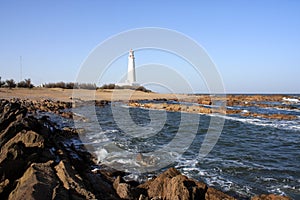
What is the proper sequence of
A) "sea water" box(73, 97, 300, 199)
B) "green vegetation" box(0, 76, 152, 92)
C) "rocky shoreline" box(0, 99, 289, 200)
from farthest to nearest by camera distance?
"green vegetation" box(0, 76, 152, 92) → "sea water" box(73, 97, 300, 199) → "rocky shoreline" box(0, 99, 289, 200)

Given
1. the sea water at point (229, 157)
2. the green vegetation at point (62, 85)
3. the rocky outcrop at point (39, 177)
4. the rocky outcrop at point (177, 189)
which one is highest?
the green vegetation at point (62, 85)

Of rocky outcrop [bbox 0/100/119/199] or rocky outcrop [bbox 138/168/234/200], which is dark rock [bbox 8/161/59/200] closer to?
rocky outcrop [bbox 0/100/119/199]

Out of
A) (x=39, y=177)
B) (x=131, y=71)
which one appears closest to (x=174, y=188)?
(x=39, y=177)

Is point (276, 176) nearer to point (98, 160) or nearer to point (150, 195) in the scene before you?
point (150, 195)

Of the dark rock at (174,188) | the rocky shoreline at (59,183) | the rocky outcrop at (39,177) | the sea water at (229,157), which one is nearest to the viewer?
the rocky outcrop at (39,177)

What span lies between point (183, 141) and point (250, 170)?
5.97 m

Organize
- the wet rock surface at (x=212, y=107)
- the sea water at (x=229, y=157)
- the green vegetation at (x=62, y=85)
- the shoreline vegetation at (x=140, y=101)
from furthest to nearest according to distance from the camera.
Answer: the green vegetation at (x=62, y=85) < the shoreline vegetation at (x=140, y=101) < the wet rock surface at (x=212, y=107) < the sea water at (x=229, y=157)

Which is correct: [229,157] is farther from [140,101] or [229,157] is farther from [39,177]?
[140,101]

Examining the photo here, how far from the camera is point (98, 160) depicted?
10430 millimetres

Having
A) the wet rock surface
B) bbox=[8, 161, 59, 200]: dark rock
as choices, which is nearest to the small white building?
the wet rock surface

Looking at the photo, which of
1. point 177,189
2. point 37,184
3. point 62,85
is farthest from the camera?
point 62,85

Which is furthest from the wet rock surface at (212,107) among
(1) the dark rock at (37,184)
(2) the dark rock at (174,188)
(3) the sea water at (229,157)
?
(1) the dark rock at (37,184)

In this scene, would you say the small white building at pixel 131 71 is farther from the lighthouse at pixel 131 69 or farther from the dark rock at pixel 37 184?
the dark rock at pixel 37 184

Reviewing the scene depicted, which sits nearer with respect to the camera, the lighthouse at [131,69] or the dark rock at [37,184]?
the dark rock at [37,184]
